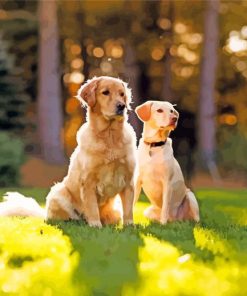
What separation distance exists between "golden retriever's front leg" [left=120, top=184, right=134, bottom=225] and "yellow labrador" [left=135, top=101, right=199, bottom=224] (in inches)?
17.5

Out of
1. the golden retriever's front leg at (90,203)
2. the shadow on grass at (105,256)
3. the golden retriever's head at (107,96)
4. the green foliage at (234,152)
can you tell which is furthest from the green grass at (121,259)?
the green foliage at (234,152)

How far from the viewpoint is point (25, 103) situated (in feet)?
71.7

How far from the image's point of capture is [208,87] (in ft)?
75.0

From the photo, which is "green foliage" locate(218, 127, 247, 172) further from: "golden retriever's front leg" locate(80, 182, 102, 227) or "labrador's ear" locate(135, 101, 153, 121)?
"golden retriever's front leg" locate(80, 182, 102, 227)

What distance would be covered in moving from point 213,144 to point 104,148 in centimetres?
1577

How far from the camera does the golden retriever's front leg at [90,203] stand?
25.6ft

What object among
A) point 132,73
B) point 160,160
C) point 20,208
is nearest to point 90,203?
point 160,160

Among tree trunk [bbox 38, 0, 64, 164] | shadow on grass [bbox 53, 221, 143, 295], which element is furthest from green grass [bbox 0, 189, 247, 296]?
tree trunk [bbox 38, 0, 64, 164]

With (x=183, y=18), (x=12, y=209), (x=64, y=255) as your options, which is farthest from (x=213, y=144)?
(x=64, y=255)

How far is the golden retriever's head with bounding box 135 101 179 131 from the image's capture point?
8141mm

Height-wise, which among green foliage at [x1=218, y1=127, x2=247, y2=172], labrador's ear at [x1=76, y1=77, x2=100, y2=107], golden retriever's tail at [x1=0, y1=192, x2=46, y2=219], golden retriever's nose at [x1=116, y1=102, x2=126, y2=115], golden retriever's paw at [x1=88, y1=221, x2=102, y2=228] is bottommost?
green foliage at [x1=218, y1=127, x2=247, y2=172]

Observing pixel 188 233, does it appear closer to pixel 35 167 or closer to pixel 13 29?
pixel 35 167

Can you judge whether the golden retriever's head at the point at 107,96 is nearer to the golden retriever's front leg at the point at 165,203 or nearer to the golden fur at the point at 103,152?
the golden fur at the point at 103,152

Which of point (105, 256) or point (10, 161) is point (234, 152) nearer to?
A: point (10, 161)
